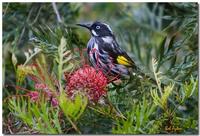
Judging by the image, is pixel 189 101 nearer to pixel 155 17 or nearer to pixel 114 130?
pixel 114 130

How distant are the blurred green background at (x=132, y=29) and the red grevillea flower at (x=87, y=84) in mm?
108

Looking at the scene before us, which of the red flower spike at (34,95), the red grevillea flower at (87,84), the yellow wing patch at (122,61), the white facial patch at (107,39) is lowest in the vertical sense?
the red flower spike at (34,95)

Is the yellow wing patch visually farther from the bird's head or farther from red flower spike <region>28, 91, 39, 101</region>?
red flower spike <region>28, 91, 39, 101</region>

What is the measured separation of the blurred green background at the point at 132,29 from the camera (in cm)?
148

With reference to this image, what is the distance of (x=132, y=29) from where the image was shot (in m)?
2.59

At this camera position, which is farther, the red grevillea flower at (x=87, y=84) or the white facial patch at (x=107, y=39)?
the white facial patch at (x=107, y=39)

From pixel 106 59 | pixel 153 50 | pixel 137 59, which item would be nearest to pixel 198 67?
pixel 106 59

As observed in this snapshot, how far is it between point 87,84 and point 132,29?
1358 millimetres

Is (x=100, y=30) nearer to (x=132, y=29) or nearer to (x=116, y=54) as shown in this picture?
(x=116, y=54)

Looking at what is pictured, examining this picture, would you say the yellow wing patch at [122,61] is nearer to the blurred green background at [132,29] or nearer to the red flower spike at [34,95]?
the blurred green background at [132,29]

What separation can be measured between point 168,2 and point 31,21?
18.7 inches

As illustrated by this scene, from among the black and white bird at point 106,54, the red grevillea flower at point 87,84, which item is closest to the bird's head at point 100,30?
the black and white bird at point 106,54

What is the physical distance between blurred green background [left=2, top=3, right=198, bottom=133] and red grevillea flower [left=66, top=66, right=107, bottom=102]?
11 cm

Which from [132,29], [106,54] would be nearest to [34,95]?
[106,54]
